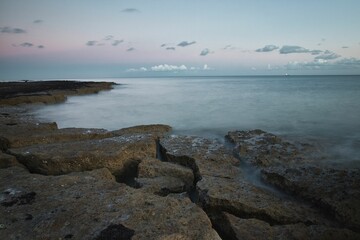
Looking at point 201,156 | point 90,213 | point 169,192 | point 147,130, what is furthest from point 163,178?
point 147,130

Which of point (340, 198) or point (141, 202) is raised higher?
point (141, 202)

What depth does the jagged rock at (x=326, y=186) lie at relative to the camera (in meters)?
5.64

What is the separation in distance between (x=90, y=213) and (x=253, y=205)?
3.06m

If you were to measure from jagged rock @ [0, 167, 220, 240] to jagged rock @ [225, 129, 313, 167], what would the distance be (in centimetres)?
462

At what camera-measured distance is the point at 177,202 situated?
4.95 m

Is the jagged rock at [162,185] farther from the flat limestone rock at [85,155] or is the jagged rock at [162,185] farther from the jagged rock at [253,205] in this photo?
the flat limestone rock at [85,155]

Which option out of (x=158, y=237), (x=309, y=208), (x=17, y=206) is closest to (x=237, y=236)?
(x=158, y=237)

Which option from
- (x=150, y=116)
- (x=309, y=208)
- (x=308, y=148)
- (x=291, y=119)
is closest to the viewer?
(x=309, y=208)

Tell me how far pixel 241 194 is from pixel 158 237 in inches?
107

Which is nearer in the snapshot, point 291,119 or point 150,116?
point 291,119

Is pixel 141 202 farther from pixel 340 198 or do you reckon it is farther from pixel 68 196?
pixel 340 198

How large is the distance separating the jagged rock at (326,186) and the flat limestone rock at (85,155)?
12.4ft

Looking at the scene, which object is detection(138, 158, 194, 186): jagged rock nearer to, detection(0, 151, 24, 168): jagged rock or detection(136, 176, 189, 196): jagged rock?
detection(136, 176, 189, 196): jagged rock

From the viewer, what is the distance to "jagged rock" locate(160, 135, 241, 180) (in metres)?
7.79
